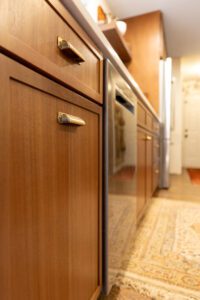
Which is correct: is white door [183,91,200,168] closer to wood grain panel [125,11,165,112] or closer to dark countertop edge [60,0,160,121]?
wood grain panel [125,11,165,112]

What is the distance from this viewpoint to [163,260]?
1.12m

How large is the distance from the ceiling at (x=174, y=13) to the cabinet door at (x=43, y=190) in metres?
2.31

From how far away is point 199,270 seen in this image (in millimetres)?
1035

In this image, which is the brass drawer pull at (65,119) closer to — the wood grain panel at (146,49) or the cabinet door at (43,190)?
the cabinet door at (43,190)

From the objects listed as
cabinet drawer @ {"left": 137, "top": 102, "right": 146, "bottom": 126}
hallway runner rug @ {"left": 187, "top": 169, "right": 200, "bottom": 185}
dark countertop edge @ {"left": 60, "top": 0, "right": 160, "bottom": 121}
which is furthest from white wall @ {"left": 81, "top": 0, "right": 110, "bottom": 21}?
hallway runner rug @ {"left": 187, "top": 169, "right": 200, "bottom": 185}

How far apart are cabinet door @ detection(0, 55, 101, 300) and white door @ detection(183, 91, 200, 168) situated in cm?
510

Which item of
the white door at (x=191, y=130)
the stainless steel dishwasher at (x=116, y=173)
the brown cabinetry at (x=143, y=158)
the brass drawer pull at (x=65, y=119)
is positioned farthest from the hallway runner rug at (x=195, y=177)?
the brass drawer pull at (x=65, y=119)

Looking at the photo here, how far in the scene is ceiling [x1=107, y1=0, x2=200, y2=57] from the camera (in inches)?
94.3

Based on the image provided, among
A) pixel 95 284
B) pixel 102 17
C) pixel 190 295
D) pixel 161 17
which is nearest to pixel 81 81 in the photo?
pixel 95 284

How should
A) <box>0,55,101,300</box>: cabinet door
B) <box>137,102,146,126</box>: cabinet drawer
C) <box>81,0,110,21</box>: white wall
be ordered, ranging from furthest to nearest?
<box>81,0,110,21</box>: white wall < <box>137,102,146,126</box>: cabinet drawer < <box>0,55,101,300</box>: cabinet door

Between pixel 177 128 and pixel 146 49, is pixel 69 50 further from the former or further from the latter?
pixel 177 128

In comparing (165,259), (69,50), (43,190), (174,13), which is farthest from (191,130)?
(43,190)

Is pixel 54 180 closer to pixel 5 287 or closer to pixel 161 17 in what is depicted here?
pixel 5 287

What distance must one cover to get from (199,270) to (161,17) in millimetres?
2676
